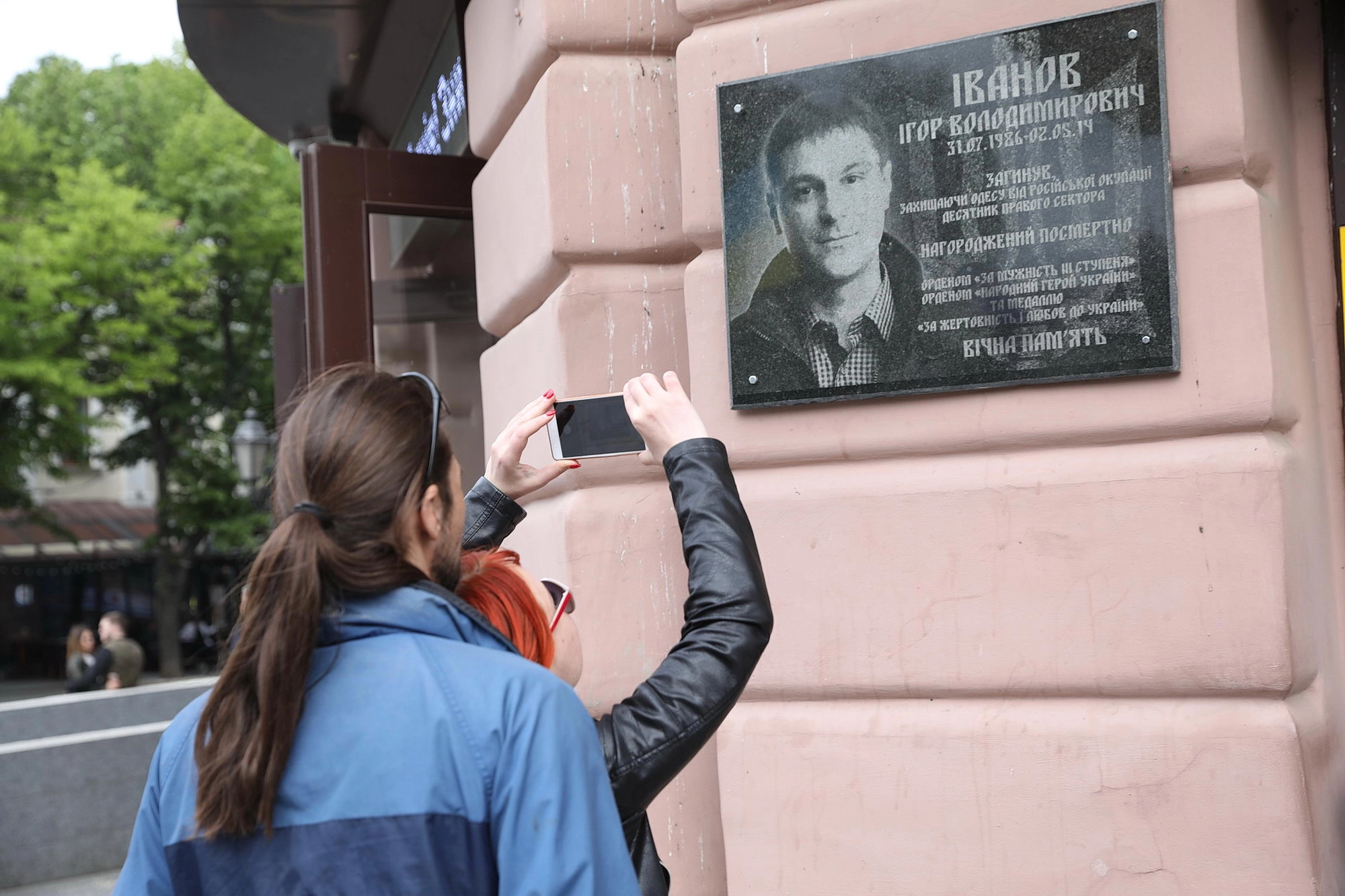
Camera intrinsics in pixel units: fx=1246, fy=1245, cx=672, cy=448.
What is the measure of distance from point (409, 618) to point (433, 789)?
8.3 inches

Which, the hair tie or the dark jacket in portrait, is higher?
the dark jacket in portrait

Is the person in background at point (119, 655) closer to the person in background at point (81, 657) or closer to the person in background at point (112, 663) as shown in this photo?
the person in background at point (112, 663)

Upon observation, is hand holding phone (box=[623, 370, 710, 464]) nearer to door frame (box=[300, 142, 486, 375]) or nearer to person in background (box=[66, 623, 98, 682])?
door frame (box=[300, 142, 486, 375])

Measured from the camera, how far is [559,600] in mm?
1814

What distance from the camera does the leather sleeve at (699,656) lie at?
1.65m

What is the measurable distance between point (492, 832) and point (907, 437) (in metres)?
1.94

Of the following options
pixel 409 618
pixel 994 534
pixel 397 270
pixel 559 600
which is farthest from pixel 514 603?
pixel 397 270

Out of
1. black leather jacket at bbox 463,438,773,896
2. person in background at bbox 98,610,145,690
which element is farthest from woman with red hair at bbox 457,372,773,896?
person in background at bbox 98,610,145,690

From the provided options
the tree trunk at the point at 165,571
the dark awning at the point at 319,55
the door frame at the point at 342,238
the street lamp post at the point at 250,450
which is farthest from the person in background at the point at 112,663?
the tree trunk at the point at 165,571

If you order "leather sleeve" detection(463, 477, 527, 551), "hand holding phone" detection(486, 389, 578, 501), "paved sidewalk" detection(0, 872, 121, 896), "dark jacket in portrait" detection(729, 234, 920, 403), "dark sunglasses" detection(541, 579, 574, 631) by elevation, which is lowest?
"paved sidewalk" detection(0, 872, 121, 896)

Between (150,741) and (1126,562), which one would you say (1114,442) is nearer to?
(1126,562)

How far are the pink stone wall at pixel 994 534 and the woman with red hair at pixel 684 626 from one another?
1.40 meters

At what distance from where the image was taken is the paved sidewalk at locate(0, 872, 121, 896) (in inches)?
290

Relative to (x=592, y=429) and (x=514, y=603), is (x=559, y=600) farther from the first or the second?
(x=592, y=429)
